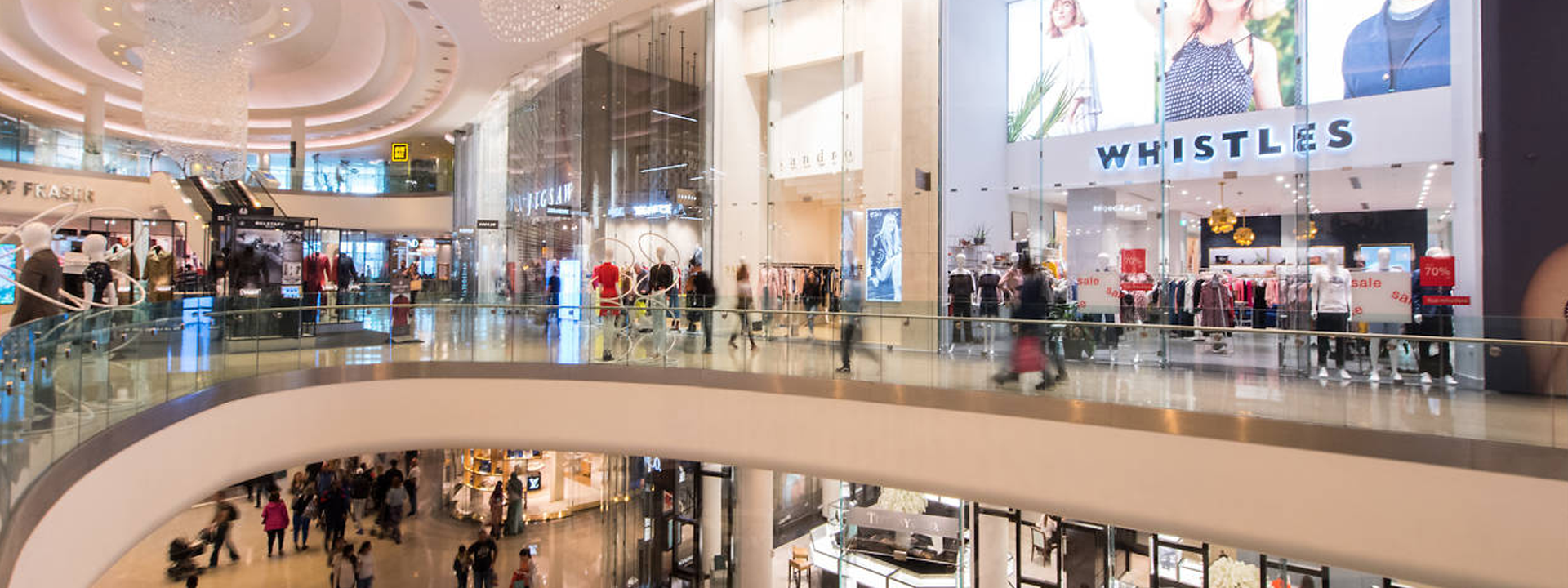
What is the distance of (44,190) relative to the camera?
589 inches

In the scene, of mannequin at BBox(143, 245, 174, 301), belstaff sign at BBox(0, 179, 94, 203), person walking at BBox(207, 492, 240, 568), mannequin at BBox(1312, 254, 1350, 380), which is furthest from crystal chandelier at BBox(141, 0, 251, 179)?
mannequin at BBox(1312, 254, 1350, 380)

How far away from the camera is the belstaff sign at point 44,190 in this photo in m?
14.3

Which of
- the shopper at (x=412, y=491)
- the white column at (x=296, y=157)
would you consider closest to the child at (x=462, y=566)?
the shopper at (x=412, y=491)

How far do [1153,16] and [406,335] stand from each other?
35.3 ft

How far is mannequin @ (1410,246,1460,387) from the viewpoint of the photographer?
5.05 metres

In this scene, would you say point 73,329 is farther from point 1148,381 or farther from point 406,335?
point 1148,381

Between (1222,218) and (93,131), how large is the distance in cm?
2277

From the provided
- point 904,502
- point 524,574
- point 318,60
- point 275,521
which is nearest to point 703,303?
point 904,502

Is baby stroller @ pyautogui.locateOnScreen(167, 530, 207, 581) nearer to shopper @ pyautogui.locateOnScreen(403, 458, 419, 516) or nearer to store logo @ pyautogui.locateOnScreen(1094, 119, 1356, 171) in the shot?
shopper @ pyautogui.locateOnScreen(403, 458, 419, 516)

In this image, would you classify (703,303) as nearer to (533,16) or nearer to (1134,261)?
(533,16)

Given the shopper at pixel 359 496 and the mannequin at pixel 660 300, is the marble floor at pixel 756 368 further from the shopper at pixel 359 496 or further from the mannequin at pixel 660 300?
the shopper at pixel 359 496

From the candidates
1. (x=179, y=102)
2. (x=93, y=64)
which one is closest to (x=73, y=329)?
(x=179, y=102)

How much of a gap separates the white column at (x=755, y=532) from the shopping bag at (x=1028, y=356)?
553 centimetres

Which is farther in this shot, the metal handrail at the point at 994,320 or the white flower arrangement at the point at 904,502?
the white flower arrangement at the point at 904,502
